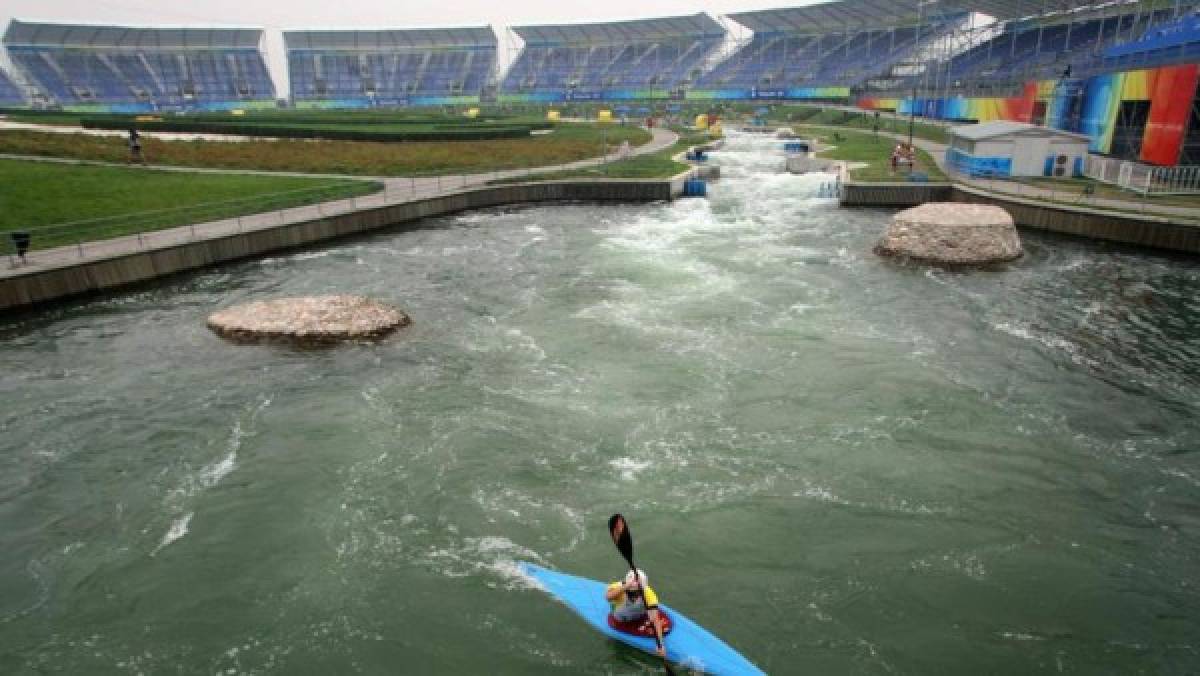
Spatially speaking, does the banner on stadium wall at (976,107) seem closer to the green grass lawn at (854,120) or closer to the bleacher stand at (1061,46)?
the bleacher stand at (1061,46)

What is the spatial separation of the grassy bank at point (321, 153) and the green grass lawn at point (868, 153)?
25.5 metres

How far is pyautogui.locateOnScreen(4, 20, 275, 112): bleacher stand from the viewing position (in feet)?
496

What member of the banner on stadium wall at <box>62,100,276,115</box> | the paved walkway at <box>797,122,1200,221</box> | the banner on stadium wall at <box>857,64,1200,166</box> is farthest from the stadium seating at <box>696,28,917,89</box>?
the banner on stadium wall at <box>62,100,276,115</box>

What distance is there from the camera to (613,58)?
598 ft

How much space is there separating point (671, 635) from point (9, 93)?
186m

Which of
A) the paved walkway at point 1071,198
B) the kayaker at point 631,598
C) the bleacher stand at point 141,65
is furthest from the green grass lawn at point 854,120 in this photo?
the bleacher stand at point 141,65

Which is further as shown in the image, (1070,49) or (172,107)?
(172,107)

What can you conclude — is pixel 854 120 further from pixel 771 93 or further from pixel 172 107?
pixel 172 107

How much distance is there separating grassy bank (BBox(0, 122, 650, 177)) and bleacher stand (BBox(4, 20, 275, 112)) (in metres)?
103

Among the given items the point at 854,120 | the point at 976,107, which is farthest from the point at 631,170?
the point at 854,120

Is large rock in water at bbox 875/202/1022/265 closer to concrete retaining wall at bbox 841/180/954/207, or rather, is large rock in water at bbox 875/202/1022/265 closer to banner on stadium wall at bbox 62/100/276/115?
concrete retaining wall at bbox 841/180/954/207

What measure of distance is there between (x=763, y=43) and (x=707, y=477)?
168 m

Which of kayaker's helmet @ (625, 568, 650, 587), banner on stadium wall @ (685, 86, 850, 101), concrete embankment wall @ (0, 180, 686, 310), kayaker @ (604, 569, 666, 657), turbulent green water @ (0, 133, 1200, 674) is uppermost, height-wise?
banner on stadium wall @ (685, 86, 850, 101)

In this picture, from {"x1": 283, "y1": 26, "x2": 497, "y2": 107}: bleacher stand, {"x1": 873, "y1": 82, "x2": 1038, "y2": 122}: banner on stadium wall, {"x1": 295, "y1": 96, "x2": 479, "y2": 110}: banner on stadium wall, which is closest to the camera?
{"x1": 873, "y1": 82, "x2": 1038, "y2": 122}: banner on stadium wall
